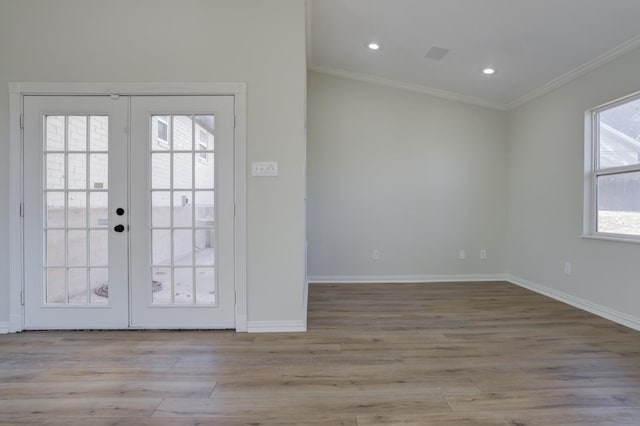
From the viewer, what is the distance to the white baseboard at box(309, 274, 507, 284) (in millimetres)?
4613

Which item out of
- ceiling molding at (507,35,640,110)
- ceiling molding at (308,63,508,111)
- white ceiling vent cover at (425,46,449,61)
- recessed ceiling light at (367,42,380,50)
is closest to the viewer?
ceiling molding at (507,35,640,110)

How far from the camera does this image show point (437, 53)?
367cm

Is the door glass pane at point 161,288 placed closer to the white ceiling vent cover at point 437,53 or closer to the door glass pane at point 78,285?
the door glass pane at point 78,285

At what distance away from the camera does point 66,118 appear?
2791mm

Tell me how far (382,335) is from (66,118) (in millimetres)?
3332

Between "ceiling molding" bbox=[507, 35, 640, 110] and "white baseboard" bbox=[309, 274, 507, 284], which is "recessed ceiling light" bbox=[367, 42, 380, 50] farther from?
"white baseboard" bbox=[309, 274, 507, 284]

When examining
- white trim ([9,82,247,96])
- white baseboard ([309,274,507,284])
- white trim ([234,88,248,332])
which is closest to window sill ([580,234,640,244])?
white baseboard ([309,274,507,284])

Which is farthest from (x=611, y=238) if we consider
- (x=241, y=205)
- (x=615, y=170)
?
(x=241, y=205)

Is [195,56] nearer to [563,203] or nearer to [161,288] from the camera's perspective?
[161,288]

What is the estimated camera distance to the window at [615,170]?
3072mm

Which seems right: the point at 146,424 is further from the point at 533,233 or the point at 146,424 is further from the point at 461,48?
the point at 533,233

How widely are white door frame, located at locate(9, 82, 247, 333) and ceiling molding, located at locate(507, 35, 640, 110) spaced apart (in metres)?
3.52

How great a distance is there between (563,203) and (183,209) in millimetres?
4217

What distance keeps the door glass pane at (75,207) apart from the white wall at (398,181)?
2.52 metres
